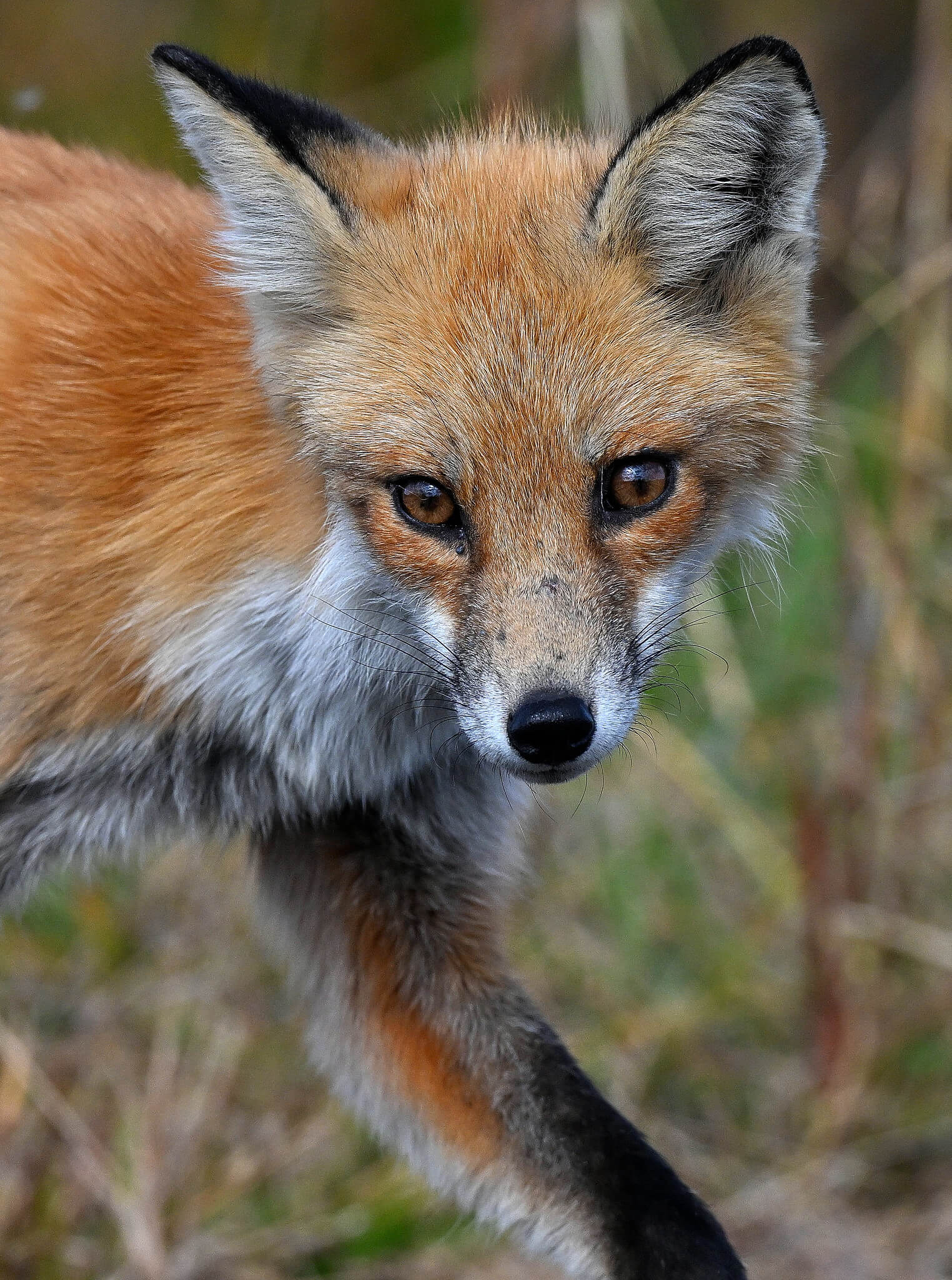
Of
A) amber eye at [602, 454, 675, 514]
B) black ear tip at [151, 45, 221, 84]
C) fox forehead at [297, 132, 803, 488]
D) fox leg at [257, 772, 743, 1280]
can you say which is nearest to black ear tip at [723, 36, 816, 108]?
fox forehead at [297, 132, 803, 488]

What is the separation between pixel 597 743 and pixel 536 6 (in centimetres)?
512

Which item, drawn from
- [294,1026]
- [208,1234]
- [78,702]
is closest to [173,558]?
[78,702]

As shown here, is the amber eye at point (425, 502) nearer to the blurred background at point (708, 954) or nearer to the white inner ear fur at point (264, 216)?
the white inner ear fur at point (264, 216)

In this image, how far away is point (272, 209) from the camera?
3.16 meters

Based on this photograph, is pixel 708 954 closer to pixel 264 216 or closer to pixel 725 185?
pixel 725 185

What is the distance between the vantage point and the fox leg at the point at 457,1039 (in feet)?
11.5

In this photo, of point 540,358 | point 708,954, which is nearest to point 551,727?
point 540,358

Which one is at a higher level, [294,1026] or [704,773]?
[704,773]

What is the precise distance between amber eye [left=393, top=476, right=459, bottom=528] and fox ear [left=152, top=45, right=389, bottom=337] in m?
0.48

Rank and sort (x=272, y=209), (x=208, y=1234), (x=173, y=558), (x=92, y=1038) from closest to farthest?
(x=272, y=209), (x=173, y=558), (x=208, y=1234), (x=92, y=1038)

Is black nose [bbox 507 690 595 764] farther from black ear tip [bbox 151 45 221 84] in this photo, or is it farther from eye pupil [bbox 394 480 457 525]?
black ear tip [bbox 151 45 221 84]

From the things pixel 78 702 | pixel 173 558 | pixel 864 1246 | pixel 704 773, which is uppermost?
pixel 173 558

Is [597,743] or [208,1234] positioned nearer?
[597,743]

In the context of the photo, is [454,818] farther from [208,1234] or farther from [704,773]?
[704,773]
